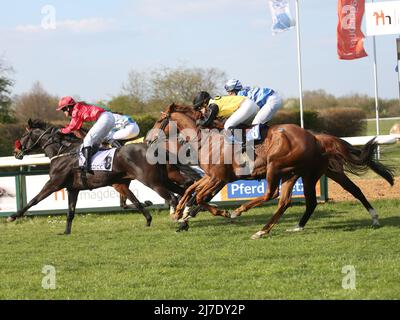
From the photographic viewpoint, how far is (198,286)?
21.7ft

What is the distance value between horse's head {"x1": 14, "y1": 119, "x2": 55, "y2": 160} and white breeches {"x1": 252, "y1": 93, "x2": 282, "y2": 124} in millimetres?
3659

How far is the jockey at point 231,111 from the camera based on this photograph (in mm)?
10438

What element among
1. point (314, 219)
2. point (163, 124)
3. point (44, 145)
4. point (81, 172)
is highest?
point (163, 124)

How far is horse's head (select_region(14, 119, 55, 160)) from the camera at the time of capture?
12406 millimetres

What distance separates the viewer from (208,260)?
810 centimetres

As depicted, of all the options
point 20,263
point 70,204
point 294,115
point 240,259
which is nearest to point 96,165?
point 70,204

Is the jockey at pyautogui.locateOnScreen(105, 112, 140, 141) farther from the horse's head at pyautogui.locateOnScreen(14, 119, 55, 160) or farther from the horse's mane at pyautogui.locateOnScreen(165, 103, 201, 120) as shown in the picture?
the horse's mane at pyautogui.locateOnScreen(165, 103, 201, 120)

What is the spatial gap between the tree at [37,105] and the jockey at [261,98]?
1006 inches

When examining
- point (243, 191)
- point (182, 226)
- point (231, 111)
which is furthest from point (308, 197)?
point (243, 191)

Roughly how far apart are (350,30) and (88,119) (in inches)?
474

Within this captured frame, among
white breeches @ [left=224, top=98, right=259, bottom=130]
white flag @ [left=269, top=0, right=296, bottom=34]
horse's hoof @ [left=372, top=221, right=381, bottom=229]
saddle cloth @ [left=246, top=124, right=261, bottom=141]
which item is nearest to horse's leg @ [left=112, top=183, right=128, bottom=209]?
white breeches @ [left=224, top=98, right=259, bottom=130]

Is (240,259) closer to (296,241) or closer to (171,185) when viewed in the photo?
(296,241)

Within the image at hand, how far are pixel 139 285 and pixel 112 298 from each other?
0.58m

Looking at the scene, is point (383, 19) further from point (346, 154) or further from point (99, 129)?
point (99, 129)
